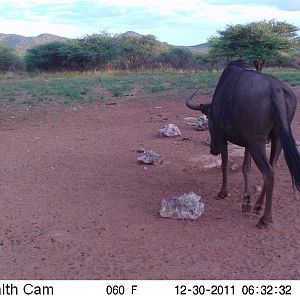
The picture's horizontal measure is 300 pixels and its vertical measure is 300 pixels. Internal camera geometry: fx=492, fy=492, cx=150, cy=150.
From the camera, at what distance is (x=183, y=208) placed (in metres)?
5.58

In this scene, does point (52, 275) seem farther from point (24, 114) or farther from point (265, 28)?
point (265, 28)

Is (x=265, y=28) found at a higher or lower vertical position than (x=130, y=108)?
higher

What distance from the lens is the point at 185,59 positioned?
42375 millimetres

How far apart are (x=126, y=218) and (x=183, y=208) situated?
2.19 feet

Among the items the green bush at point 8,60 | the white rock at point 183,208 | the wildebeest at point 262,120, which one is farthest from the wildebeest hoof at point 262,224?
the green bush at point 8,60

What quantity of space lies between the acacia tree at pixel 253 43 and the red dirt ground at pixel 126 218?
2059cm

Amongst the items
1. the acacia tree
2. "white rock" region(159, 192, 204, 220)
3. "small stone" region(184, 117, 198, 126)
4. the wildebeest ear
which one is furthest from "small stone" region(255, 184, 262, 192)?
the acacia tree

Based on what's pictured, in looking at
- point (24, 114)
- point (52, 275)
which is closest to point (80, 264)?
point (52, 275)

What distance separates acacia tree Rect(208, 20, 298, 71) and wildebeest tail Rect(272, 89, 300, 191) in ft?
78.3

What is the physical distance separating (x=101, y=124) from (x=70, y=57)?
1095 inches

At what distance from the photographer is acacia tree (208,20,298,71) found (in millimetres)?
29250

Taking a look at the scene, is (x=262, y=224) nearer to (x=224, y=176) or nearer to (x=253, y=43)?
(x=224, y=176)

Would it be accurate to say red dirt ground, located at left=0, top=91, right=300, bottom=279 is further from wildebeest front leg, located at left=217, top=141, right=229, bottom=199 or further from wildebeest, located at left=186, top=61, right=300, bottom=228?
wildebeest, located at left=186, top=61, right=300, bottom=228

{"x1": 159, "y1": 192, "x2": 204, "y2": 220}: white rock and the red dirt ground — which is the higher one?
{"x1": 159, "y1": 192, "x2": 204, "y2": 220}: white rock
